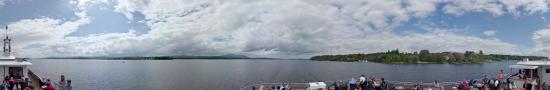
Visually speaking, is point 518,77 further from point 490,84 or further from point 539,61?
point 490,84

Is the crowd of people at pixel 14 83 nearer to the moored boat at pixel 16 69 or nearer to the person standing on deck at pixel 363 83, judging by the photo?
the moored boat at pixel 16 69

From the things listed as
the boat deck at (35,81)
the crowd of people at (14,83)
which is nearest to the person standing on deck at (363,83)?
the crowd of people at (14,83)

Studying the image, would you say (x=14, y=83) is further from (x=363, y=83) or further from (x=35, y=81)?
(x=363, y=83)

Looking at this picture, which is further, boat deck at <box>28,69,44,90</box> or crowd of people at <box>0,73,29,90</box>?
boat deck at <box>28,69,44,90</box>

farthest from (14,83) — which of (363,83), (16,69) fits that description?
(363,83)

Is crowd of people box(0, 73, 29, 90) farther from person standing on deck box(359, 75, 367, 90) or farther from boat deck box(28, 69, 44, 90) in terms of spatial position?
person standing on deck box(359, 75, 367, 90)

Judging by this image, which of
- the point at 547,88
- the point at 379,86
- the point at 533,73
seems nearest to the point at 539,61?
the point at 533,73

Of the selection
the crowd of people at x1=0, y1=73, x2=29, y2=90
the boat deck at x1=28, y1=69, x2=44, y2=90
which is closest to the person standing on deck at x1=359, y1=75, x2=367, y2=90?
the crowd of people at x1=0, y1=73, x2=29, y2=90

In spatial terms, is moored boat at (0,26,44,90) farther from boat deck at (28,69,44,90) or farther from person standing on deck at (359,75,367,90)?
person standing on deck at (359,75,367,90)

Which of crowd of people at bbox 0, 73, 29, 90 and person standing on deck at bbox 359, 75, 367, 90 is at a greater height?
crowd of people at bbox 0, 73, 29, 90

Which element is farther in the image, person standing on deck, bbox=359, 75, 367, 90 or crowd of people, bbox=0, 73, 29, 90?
person standing on deck, bbox=359, 75, 367, 90

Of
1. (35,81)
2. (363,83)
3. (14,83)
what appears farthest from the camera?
(35,81)

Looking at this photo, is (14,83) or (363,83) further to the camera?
(363,83)

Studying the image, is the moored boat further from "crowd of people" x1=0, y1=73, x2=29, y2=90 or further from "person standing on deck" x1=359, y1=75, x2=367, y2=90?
"person standing on deck" x1=359, y1=75, x2=367, y2=90
